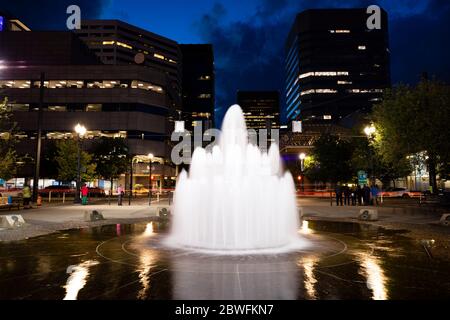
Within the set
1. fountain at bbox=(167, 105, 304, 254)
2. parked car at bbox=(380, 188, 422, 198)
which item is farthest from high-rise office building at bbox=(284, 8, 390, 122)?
fountain at bbox=(167, 105, 304, 254)

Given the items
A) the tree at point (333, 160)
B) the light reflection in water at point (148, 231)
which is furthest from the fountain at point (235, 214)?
the tree at point (333, 160)

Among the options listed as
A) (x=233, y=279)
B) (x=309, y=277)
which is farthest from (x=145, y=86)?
(x=309, y=277)

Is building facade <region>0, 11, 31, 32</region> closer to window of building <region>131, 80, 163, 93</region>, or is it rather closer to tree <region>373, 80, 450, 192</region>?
window of building <region>131, 80, 163, 93</region>

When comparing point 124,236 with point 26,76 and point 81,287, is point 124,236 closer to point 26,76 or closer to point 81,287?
point 81,287

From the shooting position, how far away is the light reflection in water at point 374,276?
19.5 feet

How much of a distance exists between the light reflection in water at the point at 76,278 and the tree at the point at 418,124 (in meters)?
23.9

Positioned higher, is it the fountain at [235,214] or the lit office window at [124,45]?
the lit office window at [124,45]

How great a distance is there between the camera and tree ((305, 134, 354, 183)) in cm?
4984

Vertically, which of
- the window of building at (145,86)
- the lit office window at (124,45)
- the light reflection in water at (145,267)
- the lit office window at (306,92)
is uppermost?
the lit office window at (124,45)

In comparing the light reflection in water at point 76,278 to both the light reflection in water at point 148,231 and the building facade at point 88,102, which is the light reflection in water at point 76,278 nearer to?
the light reflection in water at point 148,231

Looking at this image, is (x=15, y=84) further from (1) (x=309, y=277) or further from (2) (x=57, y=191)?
(1) (x=309, y=277)

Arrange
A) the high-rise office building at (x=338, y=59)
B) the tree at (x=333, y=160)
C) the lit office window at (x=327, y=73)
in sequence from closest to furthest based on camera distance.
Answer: the tree at (x=333, y=160) < the high-rise office building at (x=338, y=59) < the lit office window at (x=327, y=73)

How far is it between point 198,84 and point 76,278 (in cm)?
16680

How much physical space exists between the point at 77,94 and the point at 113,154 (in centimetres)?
2268
